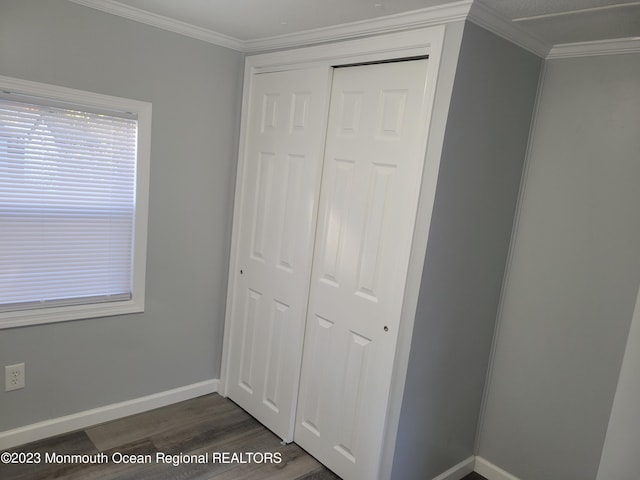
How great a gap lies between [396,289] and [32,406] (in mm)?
1984

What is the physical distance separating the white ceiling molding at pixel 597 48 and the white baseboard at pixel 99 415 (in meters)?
2.77

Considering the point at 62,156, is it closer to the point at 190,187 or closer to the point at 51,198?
the point at 51,198

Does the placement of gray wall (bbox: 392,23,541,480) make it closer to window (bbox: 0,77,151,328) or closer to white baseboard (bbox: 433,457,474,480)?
white baseboard (bbox: 433,457,474,480)

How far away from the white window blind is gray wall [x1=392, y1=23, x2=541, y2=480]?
1.67 metres

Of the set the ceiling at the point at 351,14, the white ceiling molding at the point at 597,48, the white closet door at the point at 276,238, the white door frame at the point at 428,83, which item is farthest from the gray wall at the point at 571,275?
the white closet door at the point at 276,238

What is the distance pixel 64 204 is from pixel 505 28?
224 centimetres

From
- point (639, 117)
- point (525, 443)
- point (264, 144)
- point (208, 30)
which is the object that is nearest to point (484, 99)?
point (639, 117)

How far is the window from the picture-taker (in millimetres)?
2105

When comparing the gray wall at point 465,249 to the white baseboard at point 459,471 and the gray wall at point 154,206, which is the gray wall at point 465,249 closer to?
the white baseboard at point 459,471

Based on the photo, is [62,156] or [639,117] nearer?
[639,117]

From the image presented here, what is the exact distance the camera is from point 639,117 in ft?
6.29

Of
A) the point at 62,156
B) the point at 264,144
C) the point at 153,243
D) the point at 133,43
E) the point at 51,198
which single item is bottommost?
the point at 153,243

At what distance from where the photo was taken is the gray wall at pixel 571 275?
1974 mm

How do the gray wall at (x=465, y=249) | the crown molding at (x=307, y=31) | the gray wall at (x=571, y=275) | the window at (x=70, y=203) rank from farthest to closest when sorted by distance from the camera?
the window at (x=70, y=203) → the gray wall at (x=571, y=275) → the gray wall at (x=465, y=249) → the crown molding at (x=307, y=31)
